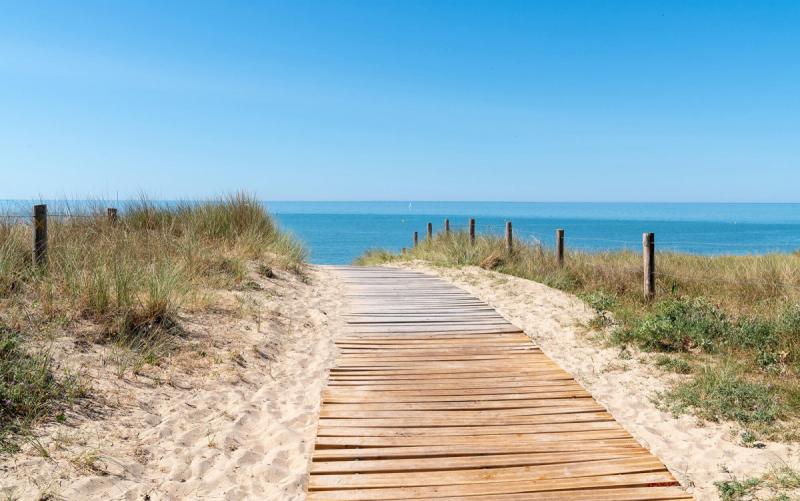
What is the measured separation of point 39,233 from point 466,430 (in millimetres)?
5225

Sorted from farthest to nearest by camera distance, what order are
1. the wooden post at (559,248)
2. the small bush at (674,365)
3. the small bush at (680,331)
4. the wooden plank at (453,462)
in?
the wooden post at (559,248)
the small bush at (680,331)
the small bush at (674,365)
the wooden plank at (453,462)

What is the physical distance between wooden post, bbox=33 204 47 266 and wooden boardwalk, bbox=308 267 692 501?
3.35 meters

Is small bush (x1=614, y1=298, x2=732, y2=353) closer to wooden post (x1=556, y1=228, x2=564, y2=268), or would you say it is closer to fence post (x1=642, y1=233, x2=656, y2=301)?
fence post (x1=642, y1=233, x2=656, y2=301)

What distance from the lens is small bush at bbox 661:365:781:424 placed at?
4.08m

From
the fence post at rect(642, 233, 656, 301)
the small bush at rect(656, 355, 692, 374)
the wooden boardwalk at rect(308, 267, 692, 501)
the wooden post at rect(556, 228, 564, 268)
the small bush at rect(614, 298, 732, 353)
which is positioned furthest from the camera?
the wooden post at rect(556, 228, 564, 268)

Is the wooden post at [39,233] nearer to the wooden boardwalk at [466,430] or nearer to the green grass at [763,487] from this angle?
the wooden boardwalk at [466,430]

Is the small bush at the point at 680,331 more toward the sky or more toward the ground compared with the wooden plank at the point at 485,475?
more toward the sky

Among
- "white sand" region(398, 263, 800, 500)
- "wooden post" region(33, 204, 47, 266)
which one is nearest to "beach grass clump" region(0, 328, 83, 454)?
"wooden post" region(33, 204, 47, 266)

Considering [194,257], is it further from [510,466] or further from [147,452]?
[510,466]

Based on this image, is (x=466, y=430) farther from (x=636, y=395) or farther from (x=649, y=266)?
(x=649, y=266)

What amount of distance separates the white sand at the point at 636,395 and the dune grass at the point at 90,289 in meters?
3.80

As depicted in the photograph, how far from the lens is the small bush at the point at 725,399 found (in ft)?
13.4

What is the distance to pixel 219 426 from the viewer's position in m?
3.94

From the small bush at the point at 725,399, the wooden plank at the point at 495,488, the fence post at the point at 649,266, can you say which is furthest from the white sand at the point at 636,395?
the fence post at the point at 649,266
